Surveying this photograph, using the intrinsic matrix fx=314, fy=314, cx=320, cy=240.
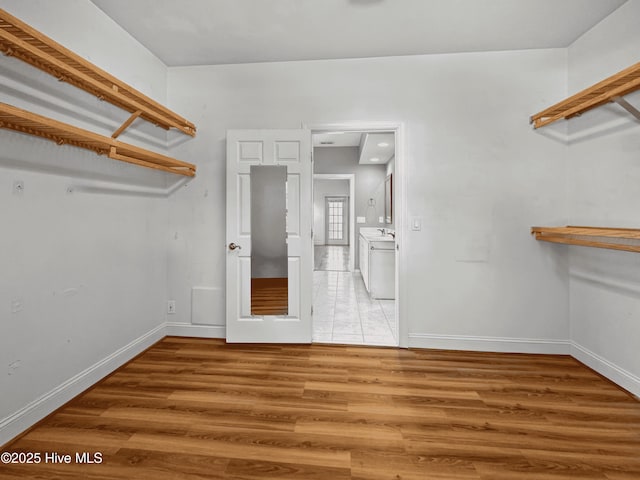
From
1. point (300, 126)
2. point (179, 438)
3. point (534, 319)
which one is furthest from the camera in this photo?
point (300, 126)

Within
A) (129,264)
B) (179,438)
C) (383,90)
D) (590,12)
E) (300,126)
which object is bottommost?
(179,438)

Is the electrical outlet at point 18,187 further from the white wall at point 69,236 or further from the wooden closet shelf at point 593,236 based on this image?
the wooden closet shelf at point 593,236

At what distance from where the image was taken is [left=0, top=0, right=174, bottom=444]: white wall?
1.70m

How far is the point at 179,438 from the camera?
1707mm

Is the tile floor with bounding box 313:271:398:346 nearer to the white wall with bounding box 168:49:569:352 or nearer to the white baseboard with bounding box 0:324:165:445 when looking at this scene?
the white wall with bounding box 168:49:569:352

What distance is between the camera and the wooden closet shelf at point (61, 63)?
4.73 ft

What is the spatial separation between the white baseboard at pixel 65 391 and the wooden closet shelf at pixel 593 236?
3.61 metres

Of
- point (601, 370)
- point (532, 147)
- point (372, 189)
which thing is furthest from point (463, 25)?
point (372, 189)

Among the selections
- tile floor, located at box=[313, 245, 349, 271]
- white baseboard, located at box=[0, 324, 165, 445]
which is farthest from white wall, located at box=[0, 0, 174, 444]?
tile floor, located at box=[313, 245, 349, 271]

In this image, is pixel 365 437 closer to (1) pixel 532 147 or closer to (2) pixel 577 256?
(2) pixel 577 256

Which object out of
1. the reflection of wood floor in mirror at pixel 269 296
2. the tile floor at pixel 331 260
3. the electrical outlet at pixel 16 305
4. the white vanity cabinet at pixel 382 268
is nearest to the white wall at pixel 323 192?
the tile floor at pixel 331 260

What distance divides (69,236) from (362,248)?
4913 millimetres

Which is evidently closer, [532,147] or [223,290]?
[532,147]

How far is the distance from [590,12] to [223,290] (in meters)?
3.78
